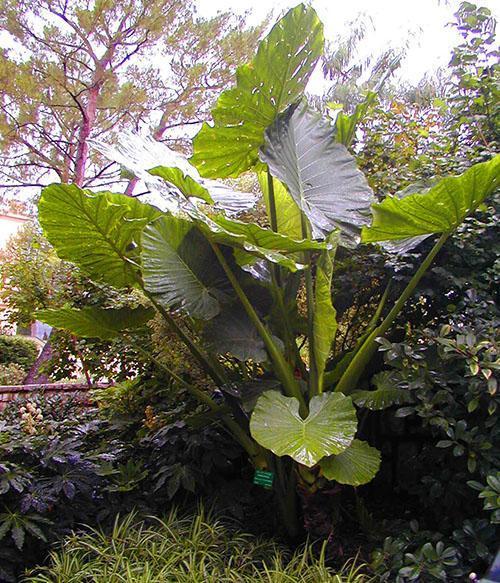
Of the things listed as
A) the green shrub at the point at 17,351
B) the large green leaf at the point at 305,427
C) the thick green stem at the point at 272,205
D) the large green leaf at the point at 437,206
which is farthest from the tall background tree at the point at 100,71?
the large green leaf at the point at 305,427

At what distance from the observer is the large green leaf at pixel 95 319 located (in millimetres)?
2676

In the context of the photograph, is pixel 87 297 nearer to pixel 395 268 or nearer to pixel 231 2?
pixel 395 268

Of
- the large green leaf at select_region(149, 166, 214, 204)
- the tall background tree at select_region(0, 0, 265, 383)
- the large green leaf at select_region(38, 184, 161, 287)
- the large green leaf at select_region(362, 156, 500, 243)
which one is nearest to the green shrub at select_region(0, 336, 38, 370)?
the tall background tree at select_region(0, 0, 265, 383)

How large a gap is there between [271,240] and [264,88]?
Result: 0.75 metres

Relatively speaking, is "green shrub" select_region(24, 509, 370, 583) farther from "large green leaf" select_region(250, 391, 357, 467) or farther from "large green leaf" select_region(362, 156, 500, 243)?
"large green leaf" select_region(362, 156, 500, 243)

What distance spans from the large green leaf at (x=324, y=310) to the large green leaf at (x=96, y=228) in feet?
2.52

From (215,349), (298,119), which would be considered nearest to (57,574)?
(215,349)

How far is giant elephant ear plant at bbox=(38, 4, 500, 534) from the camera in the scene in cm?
206

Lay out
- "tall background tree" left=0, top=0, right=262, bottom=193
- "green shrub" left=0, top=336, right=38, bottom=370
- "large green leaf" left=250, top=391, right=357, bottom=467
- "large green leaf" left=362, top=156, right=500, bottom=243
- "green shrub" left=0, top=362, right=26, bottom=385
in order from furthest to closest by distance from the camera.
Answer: "green shrub" left=0, top=336, right=38, bottom=370 < "tall background tree" left=0, top=0, right=262, bottom=193 < "green shrub" left=0, top=362, right=26, bottom=385 < "large green leaf" left=362, top=156, right=500, bottom=243 < "large green leaf" left=250, top=391, right=357, bottom=467

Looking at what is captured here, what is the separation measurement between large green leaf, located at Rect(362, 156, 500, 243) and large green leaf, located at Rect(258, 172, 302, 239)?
57 centimetres

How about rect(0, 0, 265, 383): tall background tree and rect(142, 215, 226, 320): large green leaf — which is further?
rect(0, 0, 265, 383): tall background tree

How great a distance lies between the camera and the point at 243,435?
254cm

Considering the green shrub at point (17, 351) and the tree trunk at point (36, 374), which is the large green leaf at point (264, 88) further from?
the green shrub at point (17, 351)

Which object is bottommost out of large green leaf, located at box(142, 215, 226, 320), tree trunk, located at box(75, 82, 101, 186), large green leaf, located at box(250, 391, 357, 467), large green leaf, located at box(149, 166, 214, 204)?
large green leaf, located at box(250, 391, 357, 467)
